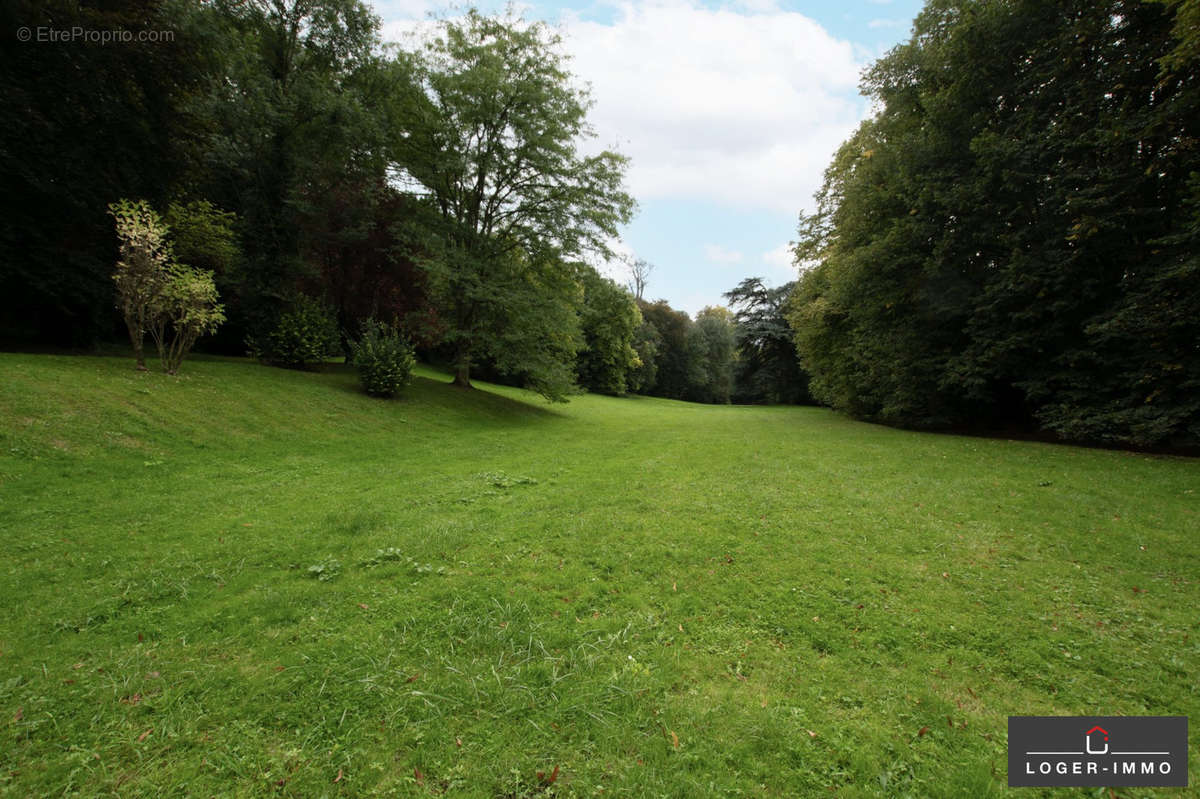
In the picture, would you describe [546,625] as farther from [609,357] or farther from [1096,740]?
[609,357]

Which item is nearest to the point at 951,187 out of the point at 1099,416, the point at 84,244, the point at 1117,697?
the point at 1099,416

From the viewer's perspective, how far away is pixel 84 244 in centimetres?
1223

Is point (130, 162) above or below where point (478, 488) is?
above

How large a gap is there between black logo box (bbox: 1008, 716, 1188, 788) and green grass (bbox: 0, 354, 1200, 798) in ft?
0.43

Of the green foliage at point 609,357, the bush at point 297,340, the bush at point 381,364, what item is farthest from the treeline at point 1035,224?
the bush at point 297,340

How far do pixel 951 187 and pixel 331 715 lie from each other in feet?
64.7

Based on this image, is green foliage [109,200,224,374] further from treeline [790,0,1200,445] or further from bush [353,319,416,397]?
treeline [790,0,1200,445]

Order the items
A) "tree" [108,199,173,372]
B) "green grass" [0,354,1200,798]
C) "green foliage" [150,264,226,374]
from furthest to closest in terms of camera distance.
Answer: "green foliage" [150,264,226,374], "tree" [108,199,173,372], "green grass" [0,354,1200,798]

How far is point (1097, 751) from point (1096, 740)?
0.07 m

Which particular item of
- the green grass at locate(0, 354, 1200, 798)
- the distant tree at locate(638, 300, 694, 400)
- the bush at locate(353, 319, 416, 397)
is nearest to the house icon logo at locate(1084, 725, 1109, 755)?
the green grass at locate(0, 354, 1200, 798)

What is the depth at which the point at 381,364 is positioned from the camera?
1438 cm

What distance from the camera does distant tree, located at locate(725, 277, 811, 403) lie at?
40719mm

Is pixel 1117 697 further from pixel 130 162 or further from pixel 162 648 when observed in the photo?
pixel 130 162

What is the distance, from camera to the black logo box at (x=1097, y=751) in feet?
7.36
